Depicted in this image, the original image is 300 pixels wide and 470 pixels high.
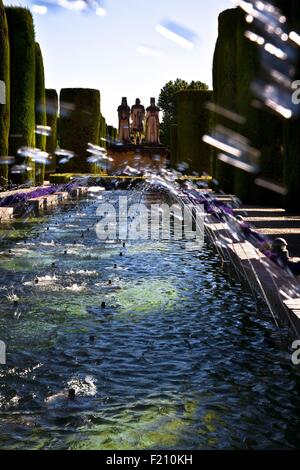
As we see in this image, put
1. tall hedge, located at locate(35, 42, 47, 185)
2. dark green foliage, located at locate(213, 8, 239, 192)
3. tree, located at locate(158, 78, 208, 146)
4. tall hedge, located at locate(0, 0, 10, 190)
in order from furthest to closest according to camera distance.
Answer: tree, located at locate(158, 78, 208, 146)
tall hedge, located at locate(35, 42, 47, 185)
dark green foliage, located at locate(213, 8, 239, 192)
tall hedge, located at locate(0, 0, 10, 190)

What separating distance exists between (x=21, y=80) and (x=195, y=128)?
12347 mm

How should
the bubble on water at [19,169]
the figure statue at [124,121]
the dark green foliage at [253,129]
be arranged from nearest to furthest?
the dark green foliage at [253,129] < the bubble on water at [19,169] < the figure statue at [124,121]

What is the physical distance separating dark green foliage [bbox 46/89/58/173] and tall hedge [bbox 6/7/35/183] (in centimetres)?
1510

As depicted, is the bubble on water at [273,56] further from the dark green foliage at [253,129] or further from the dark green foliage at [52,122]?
the dark green foliage at [52,122]

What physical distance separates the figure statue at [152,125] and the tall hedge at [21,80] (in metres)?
39.5

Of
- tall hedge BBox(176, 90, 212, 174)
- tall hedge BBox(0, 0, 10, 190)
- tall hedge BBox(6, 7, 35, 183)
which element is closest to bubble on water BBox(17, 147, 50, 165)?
tall hedge BBox(6, 7, 35, 183)

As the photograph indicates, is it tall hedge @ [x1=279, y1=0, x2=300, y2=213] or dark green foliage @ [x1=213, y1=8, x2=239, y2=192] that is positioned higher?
dark green foliage @ [x1=213, y1=8, x2=239, y2=192]

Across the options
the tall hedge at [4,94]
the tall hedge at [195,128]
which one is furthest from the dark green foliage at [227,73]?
the tall hedge at [195,128]

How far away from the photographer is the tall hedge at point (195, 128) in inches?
1344

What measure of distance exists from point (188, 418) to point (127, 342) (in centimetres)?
166

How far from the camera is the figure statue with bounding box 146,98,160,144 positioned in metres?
63.8

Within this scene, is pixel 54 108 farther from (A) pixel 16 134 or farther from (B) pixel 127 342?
(B) pixel 127 342

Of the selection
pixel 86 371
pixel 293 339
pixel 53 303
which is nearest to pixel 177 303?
pixel 53 303

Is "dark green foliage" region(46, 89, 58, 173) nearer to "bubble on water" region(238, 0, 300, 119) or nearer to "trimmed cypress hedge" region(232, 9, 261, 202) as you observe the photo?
"trimmed cypress hedge" region(232, 9, 261, 202)
